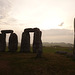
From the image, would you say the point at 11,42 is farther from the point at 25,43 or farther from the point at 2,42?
the point at 25,43

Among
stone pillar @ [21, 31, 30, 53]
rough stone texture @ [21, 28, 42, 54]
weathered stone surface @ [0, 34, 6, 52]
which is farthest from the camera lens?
weathered stone surface @ [0, 34, 6, 52]

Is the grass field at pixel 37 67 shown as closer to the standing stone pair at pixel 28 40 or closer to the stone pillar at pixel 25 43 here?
the standing stone pair at pixel 28 40

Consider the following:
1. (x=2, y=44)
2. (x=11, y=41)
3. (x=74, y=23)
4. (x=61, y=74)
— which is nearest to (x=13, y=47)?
(x=11, y=41)

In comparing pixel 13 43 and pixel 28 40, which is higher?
pixel 28 40

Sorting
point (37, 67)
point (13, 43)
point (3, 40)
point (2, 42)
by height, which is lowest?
point (37, 67)

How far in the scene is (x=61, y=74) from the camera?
7.21 metres

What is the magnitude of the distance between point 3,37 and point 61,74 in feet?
63.1

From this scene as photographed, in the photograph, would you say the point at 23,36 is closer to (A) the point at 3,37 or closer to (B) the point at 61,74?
(A) the point at 3,37

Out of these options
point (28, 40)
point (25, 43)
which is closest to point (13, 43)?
point (25, 43)

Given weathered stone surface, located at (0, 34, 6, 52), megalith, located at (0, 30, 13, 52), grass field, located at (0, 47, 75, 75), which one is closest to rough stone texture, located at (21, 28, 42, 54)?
megalith, located at (0, 30, 13, 52)

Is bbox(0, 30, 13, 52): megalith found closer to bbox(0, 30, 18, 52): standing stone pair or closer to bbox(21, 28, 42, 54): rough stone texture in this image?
bbox(0, 30, 18, 52): standing stone pair

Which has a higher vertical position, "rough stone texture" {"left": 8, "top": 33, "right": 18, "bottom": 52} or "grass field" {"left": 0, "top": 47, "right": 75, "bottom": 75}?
"rough stone texture" {"left": 8, "top": 33, "right": 18, "bottom": 52}

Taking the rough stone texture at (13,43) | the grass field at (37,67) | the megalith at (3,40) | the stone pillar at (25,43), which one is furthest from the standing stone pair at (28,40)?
the grass field at (37,67)

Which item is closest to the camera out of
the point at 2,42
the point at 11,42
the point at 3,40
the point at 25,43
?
the point at 25,43
